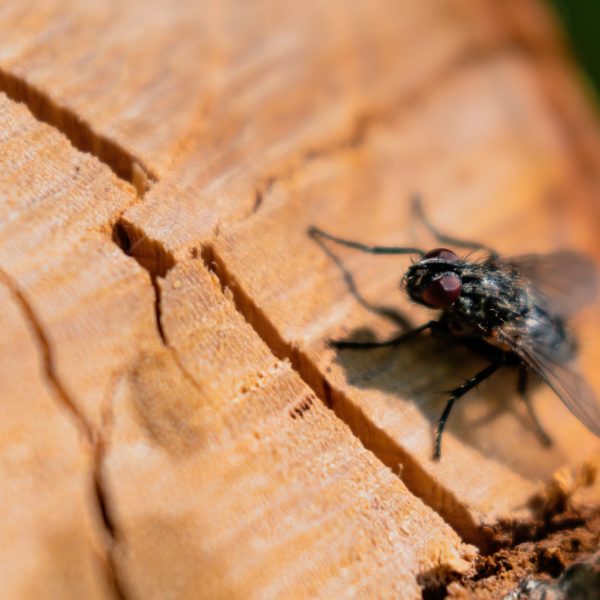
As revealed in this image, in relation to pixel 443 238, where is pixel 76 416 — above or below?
above

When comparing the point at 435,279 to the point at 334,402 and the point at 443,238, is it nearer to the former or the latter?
the point at 443,238

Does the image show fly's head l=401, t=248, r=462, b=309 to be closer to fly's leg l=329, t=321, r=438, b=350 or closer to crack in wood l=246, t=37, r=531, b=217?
fly's leg l=329, t=321, r=438, b=350

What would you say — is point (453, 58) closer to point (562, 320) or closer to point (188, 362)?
point (562, 320)

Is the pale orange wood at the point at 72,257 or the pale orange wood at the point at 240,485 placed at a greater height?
the pale orange wood at the point at 72,257

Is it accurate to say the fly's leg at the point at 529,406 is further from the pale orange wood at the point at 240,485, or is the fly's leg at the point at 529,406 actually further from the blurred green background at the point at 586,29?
the blurred green background at the point at 586,29

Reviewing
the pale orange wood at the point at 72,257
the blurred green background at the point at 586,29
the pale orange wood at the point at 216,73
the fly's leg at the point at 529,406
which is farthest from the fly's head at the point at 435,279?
the blurred green background at the point at 586,29

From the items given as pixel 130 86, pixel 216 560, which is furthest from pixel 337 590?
pixel 130 86

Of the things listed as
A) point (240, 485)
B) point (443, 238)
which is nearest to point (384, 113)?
point (443, 238)
